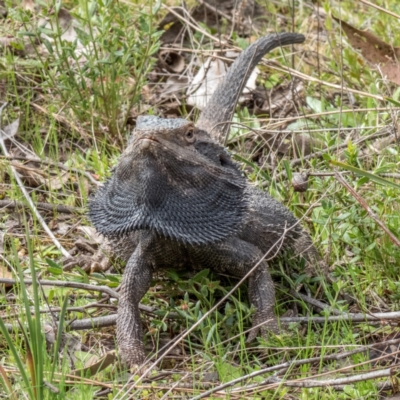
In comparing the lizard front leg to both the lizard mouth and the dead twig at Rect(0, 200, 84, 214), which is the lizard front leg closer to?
the lizard mouth

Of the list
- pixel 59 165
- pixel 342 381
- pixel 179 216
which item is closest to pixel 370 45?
pixel 59 165

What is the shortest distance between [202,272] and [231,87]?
1.95 m

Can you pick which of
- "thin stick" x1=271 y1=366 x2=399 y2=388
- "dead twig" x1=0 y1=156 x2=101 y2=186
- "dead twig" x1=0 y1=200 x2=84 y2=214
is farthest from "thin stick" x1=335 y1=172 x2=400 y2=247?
"dead twig" x1=0 y1=156 x2=101 y2=186

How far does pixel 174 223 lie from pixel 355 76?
310cm

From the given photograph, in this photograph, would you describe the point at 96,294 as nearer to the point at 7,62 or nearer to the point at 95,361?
the point at 95,361

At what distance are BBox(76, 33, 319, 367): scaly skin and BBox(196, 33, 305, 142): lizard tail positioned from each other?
999 mm

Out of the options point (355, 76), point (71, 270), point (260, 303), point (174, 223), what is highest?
point (355, 76)

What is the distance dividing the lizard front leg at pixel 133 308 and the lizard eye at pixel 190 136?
699 millimetres

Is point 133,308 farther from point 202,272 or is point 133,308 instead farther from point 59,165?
point 59,165

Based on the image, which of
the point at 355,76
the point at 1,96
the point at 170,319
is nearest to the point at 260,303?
the point at 170,319

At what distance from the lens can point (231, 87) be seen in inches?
242

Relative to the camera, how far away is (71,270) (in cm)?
532

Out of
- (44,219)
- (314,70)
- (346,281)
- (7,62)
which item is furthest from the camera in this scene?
(314,70)

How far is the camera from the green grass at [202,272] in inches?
157
